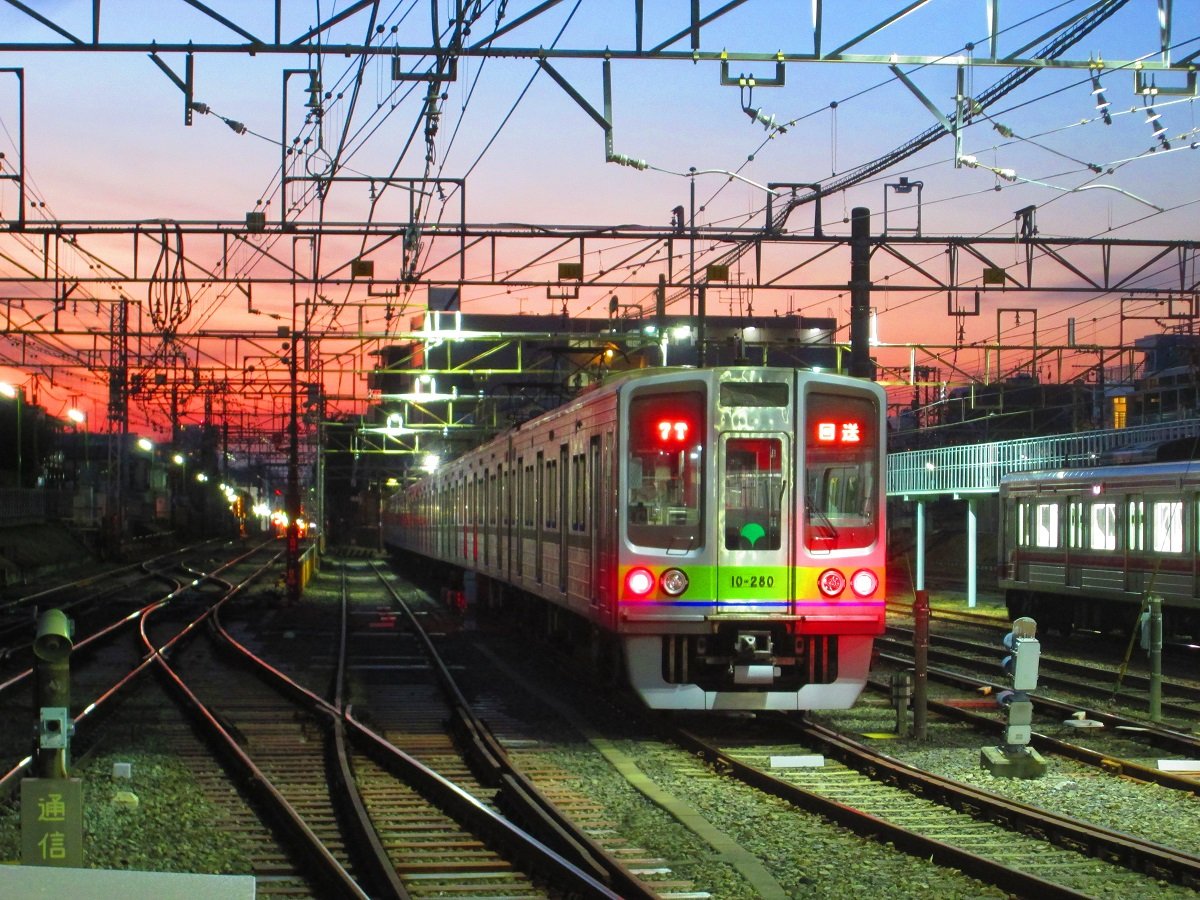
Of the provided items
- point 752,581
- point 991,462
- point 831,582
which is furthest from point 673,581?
point 991,462

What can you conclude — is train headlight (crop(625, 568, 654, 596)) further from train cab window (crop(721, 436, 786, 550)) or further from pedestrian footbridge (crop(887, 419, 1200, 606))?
pedestrian footbridge (crop(887, 419, 1200, 606))

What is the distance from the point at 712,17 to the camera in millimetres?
10188

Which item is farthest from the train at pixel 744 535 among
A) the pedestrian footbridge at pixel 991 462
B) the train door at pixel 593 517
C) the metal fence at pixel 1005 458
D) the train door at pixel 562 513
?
the metal fence at pixel 1005 458

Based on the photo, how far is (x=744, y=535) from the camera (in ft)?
34.6

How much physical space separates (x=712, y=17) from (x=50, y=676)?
247 inches

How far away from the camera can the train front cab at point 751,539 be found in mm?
10445

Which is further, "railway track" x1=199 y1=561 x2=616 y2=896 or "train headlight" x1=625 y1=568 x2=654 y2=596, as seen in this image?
"train headlight" x1=625 y1=568 x2=654 y2=596

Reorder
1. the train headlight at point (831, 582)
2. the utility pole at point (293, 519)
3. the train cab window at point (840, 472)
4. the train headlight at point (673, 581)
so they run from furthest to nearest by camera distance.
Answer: the utility pole at point (293, 519)
the train cab window at point (840, 472)
the train headlight at point (831, 582)
the train headlight at point (673, 581)

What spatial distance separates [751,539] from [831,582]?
629 millimetres

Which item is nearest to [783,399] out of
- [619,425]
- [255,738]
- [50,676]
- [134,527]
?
[619,425]

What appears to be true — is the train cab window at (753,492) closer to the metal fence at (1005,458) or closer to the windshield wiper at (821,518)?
the windshield wiper at (821,518)

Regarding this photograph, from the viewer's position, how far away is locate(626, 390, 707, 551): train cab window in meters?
10.6

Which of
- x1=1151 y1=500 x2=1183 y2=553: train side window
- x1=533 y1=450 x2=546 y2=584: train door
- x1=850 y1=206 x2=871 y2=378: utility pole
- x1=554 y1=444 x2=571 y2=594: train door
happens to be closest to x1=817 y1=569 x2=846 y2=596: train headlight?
x1=554 y1=444 x2=571 y2=594: train door

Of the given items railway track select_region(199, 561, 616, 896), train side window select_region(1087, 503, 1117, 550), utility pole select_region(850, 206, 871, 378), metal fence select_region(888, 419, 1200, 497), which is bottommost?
railway track select_region(199, 561, 616, 896)
